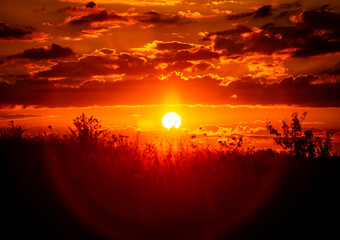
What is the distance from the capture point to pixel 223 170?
14992 millimetres

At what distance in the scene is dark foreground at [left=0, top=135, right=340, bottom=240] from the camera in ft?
36.5

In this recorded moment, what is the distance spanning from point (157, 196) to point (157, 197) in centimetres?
6

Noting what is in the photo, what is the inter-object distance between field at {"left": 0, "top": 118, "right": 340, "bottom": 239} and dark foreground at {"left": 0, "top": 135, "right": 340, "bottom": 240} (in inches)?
1.0

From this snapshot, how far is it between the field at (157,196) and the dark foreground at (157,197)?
1.0 inches

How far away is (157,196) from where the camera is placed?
1264cm

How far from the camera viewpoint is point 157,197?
41.3 feet

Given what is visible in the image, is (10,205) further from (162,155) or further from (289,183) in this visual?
(289,183)

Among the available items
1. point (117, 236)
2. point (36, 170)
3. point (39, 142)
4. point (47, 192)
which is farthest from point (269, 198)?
point (39, 142)

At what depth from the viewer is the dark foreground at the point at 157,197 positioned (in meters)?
11.1

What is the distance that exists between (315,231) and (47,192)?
6.88 meters

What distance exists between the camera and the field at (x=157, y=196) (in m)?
11.1

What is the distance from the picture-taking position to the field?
1112 centimetres

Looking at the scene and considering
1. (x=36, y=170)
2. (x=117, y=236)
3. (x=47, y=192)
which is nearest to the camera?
(x=117, y=236)

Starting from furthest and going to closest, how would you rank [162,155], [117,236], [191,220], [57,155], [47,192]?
[162,155] → [57,155] → [47,192] → [191,220] → [117,236]
